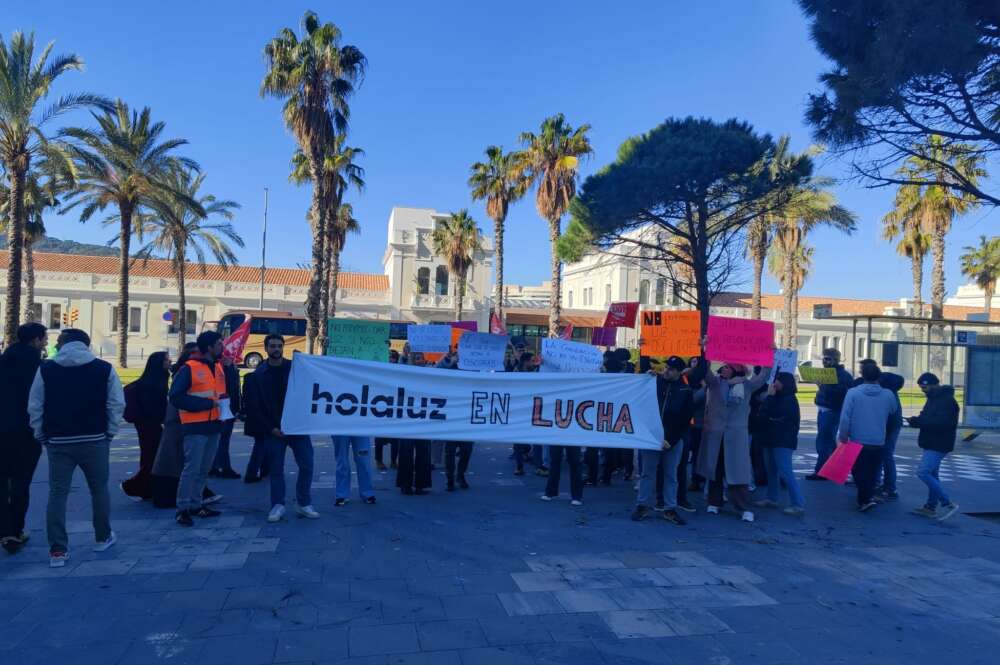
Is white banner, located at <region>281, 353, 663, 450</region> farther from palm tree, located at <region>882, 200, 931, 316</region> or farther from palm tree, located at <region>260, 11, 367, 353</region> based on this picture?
palm tree, located at <region>882, 200, 931, 316</region>

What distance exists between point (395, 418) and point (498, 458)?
3948 mm

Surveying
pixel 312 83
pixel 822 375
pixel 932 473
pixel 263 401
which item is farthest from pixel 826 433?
pixel 312 83

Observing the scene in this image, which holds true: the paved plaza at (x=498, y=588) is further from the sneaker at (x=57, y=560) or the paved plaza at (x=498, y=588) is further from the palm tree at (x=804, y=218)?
the palm tree at (x=804, y=218)

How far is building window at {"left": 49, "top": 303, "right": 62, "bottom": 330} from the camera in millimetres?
41906

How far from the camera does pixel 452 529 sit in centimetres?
661

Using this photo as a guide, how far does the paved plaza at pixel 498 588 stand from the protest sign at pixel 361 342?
2010 mm

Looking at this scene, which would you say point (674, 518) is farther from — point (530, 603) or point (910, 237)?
point (910, 237)

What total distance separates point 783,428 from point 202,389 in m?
6.03

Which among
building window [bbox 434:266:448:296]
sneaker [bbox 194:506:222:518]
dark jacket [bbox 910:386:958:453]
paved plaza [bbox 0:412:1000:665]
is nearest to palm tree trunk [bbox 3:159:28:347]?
paved plaza [bbox 0:412:1000:665]

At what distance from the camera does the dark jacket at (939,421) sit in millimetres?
7598

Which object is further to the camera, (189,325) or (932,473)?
(189,325)

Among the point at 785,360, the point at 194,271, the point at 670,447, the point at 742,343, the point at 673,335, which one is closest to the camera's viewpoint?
the point at 670,447

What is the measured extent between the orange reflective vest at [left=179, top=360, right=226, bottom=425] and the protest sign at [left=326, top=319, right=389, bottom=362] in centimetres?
231

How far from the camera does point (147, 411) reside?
7.32 meters
